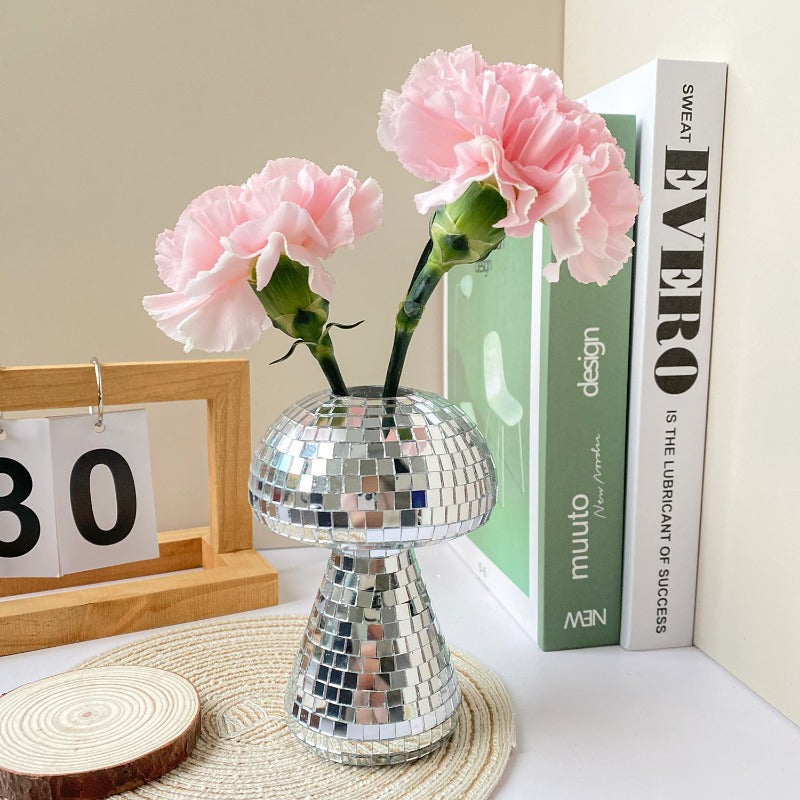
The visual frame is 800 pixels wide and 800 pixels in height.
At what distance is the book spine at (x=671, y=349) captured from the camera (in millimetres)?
566

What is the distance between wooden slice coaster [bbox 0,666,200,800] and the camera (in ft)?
1.38

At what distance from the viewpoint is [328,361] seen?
49 cm

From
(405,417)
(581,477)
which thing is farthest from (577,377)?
(405,417)

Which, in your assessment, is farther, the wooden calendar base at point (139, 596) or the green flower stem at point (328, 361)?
the wooden calendar base at point (139, 596)

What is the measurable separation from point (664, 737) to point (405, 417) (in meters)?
0.26

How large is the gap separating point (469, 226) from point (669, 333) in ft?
0.79

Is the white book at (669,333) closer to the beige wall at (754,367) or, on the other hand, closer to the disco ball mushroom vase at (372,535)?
the beige wall at (754,367)

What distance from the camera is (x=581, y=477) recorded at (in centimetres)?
61

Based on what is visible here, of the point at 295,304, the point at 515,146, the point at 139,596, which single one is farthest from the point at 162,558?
the point at 515,146

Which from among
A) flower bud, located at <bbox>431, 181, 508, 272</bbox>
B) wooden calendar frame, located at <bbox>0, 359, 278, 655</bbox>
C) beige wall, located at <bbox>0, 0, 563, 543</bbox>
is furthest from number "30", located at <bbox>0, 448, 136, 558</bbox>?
flower bud, located at <bbox>431, 181, 508, 272</bbox>

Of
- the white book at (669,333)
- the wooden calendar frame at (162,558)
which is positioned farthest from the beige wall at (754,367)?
the wooden calendar frame at (162,558)

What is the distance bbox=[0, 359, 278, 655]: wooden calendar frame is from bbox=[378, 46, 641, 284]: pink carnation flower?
36 cm

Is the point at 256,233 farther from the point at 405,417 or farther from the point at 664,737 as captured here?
the point at 664,737

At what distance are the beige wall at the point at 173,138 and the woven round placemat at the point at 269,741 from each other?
0.25m
